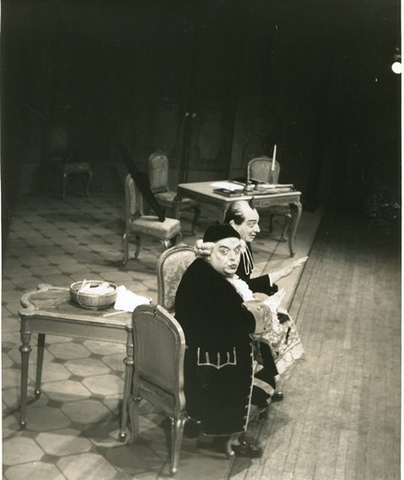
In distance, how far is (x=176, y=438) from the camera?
126 inches

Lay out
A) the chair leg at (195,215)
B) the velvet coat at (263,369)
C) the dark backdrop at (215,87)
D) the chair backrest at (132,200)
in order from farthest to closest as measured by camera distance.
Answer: the dark backdrop at (215,87), the chair leg at (195,215), the chair backrest at (132,200), the velvet coat at (263,369)

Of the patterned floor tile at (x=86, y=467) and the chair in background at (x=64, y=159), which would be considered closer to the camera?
the patterned floor tile at (x=86, y=467)

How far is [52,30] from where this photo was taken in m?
10.1

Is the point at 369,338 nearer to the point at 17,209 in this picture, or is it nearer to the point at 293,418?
the point at 293,418

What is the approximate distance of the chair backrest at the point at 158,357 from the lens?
10.0 ft

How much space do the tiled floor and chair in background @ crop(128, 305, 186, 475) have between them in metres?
0.25

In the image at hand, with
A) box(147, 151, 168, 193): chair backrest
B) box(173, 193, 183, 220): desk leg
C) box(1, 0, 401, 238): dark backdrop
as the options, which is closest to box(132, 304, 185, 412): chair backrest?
box(173, 193, 183, 220): desk leg

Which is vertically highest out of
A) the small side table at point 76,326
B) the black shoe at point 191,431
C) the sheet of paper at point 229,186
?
the sheet of paper at point 229,186

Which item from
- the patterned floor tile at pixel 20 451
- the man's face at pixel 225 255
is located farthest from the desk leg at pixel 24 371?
the man's face at pixel 225 255

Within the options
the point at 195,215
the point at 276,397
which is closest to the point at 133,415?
the point at 276,397

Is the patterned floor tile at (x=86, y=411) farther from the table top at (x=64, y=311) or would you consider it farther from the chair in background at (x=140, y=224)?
the chair in background at (x=140, y=224)

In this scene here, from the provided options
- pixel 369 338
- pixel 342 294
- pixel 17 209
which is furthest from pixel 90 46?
pixel 369 338

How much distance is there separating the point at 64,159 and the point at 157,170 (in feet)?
10.1

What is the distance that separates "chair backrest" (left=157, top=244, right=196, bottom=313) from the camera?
3.92 meters
